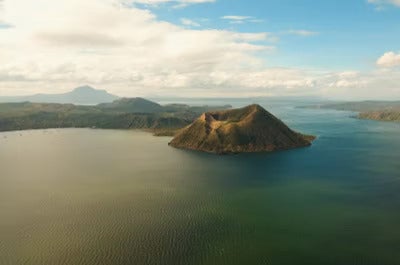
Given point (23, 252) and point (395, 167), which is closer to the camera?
point (23, 252)

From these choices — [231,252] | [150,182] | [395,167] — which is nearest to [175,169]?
[150,182]

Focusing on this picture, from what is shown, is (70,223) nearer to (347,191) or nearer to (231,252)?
(231,252)

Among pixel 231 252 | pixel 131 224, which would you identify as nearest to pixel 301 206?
pixel 231 252

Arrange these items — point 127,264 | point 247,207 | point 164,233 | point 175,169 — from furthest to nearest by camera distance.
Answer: point 175,169 < point 247,207 < point 164,233 < point 127,264

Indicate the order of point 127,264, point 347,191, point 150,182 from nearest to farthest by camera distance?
1. point 127,264
2. point 347,191
3. point 150,182

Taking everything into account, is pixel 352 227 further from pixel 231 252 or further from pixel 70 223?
pixel 70 223

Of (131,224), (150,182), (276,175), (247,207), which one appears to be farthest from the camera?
(276,175)
